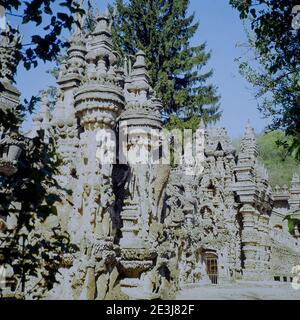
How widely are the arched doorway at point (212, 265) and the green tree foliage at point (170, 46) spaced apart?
40.2 feet

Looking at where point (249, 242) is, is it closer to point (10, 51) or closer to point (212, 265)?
point (212, 265)

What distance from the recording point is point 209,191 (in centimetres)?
1678

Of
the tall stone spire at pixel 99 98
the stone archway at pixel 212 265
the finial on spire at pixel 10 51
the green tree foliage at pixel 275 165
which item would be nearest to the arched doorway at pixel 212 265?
the stone archway at pixel 212 265

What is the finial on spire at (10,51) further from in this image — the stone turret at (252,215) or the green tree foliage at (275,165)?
the green tree foliage at (275,165)

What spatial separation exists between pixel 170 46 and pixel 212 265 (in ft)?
53.5

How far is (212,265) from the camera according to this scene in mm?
16125

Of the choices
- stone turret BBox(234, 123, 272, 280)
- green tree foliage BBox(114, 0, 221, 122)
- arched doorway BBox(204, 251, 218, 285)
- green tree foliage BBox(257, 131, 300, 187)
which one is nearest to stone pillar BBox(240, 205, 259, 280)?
stone turret BBox(234, 123, 272, 280)

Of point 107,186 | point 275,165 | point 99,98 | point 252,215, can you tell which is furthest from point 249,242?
point 275,165

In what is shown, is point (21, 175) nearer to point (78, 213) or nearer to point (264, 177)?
point (78, 213)

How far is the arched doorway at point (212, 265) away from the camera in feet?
51.9

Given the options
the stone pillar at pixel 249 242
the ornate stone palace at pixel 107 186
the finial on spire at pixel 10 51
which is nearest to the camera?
the finial on spire at pixel 10 51

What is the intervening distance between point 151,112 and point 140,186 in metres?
1.79
